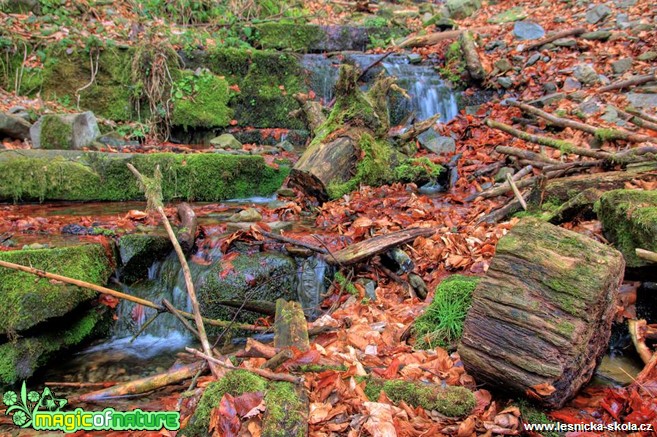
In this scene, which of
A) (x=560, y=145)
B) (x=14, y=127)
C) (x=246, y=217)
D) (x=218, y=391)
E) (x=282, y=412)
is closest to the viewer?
(x=282, y=412)

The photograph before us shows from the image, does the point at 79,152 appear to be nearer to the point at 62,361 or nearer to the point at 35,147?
the point at 35,147

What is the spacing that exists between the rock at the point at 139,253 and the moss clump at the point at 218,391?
2736 mm

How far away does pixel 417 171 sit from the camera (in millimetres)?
6434

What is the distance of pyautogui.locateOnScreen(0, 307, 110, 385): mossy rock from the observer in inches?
139

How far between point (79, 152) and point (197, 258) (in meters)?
3.52

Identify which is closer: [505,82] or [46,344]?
[46,344]

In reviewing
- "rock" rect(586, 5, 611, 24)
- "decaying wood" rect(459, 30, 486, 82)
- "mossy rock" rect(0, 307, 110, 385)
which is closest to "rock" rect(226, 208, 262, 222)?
"mossy rock" rect(0, 307, 110, 385)

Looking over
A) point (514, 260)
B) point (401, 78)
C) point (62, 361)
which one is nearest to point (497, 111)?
point (401, 78)

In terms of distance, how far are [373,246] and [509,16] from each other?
11.6 metres

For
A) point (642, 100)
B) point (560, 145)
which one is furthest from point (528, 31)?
point (560, 145)

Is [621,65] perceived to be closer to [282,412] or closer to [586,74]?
[586,74]

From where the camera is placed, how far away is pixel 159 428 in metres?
2.39

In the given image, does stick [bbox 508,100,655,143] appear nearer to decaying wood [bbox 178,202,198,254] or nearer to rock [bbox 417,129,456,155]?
rock [bbox 417,129,456,155]

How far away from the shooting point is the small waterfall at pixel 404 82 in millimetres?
9516
